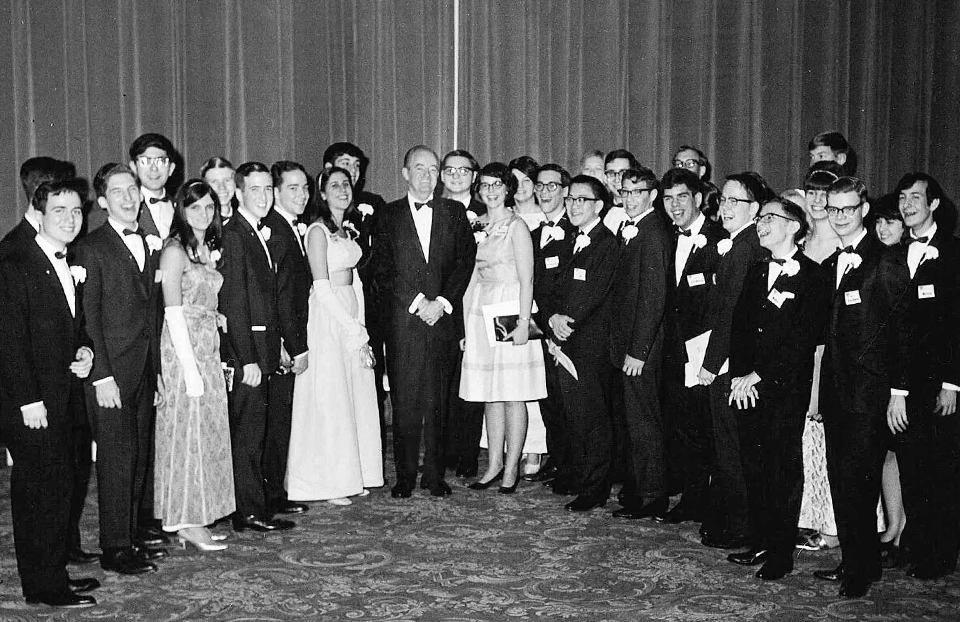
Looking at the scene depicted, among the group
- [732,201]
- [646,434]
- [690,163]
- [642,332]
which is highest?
[690,163]

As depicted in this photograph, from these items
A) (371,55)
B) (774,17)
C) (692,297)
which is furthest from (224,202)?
(774,17)

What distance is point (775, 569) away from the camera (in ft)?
13.7

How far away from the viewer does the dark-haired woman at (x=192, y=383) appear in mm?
4379

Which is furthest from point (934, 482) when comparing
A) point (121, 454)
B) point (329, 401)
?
point (121, 454)

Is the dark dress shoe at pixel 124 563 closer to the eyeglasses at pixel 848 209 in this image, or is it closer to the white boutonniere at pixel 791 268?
the white boutonniere at pixel 791 268

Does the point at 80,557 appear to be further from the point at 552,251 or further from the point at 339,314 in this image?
the point at 552,251

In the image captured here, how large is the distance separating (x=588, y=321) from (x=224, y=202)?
190 cm

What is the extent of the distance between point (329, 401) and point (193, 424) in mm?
966

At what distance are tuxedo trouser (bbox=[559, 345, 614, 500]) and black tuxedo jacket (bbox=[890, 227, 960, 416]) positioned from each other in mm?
1623

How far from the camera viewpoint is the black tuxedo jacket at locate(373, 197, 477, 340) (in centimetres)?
552

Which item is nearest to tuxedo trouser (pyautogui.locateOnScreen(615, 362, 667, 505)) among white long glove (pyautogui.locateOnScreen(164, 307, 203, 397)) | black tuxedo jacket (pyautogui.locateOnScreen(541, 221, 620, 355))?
black tuxedo jacket (pyautogui.locateOnScreen(541, 221, 620, 355))

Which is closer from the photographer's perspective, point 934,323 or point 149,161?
point 934,323

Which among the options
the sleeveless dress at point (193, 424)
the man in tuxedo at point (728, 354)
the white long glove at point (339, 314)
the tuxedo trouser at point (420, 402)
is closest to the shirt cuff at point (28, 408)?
the sleeveless dress at point (193, 424)

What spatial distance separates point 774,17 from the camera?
896cm
